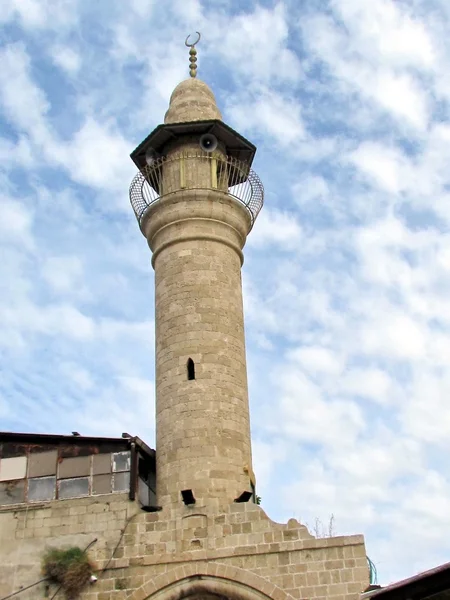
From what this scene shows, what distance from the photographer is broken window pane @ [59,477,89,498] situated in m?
16.6

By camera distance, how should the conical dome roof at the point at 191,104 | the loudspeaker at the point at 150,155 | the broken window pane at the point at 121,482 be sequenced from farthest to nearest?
the conical dome roof at the point at 191,104 < the loudspeaker at the point at 150,155 < the broken window pane at the point at 121,482

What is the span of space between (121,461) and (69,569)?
2336 mm

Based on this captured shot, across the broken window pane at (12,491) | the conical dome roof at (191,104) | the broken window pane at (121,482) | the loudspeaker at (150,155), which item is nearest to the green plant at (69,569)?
the broken window pane at (121,482)

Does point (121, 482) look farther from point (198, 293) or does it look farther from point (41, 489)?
point (198, 293)

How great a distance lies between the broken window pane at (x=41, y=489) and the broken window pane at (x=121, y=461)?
1316 millimetres

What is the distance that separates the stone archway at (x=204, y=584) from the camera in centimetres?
1499

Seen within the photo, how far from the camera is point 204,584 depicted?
15.2 m

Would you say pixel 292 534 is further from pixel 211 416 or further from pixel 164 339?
pixel 164 339

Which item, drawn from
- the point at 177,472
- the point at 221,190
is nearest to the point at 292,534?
the point at 177,472

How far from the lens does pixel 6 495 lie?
669 inches

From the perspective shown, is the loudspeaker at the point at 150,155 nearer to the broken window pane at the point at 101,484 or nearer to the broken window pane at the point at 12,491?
the broken window pane at the point at 101,484

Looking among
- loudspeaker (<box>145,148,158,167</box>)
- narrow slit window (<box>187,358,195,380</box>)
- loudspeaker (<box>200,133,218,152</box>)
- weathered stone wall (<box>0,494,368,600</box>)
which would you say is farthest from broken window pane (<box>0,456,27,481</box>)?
loudspeaker (<box>200,133,218,152</box>)

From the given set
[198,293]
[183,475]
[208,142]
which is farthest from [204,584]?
[208,142]

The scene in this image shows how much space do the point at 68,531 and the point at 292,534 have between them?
14.4ft
